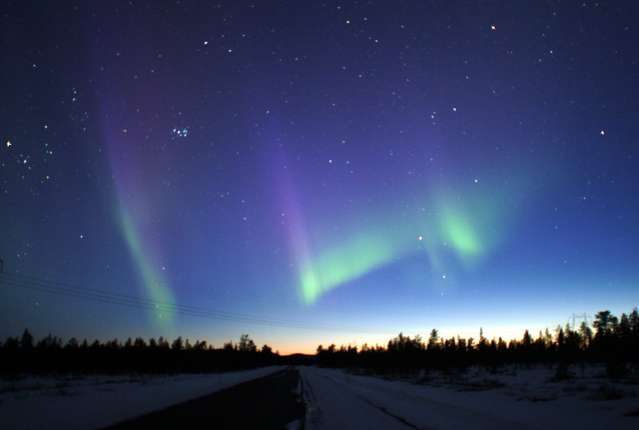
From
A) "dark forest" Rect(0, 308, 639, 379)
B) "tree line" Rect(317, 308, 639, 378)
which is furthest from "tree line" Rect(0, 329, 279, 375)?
"tree line" Rect(317, 308, 639, 378)

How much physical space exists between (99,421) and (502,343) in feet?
496

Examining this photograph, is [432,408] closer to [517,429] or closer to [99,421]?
[517,429]

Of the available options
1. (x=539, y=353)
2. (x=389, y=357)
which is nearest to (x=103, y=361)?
(x=389, y=357)

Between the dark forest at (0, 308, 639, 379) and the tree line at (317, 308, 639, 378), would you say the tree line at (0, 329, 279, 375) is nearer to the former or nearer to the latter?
the dark forest at (0, 308, 639, 379)

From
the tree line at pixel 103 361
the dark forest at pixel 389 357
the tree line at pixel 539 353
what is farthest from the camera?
the tree line at pixel 103 361

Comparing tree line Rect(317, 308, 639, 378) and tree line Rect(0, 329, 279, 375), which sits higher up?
tree line Rect(317, 308, 639, 378)

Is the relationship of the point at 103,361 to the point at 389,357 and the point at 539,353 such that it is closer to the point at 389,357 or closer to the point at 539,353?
the point at 389,357

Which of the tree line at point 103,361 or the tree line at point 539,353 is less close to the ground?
the tree line at point 539,353

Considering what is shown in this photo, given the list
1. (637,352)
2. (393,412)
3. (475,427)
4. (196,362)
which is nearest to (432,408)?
(393,412)

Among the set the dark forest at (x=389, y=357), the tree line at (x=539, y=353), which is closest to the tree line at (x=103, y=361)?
the dark forest at (x=389, y=357)

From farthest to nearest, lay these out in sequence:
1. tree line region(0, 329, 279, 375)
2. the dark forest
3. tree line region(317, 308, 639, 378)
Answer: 1. tree line region(0, 329, 279, 375)
2. the dark forest
3. tree line region(317, 308, 639, 378)

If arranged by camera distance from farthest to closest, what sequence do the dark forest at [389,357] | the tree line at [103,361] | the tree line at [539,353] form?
the tree line at [103,361] < the dark forest at [389,357] < the tree line at [539,353]

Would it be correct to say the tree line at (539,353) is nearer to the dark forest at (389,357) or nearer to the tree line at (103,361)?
the dark forest at (389,357)

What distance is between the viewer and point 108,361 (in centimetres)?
10006
